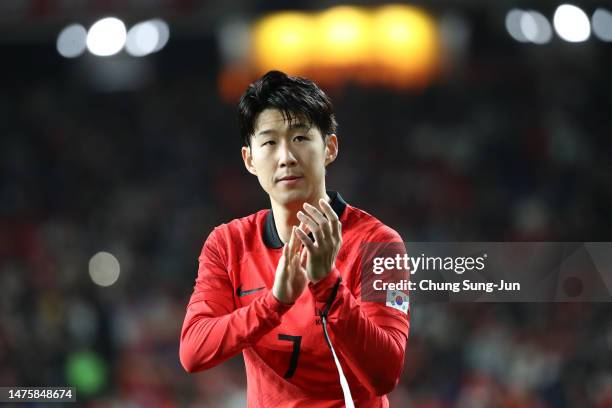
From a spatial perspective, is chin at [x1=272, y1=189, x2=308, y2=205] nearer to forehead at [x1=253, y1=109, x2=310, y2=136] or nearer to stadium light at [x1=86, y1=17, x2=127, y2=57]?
forehead at [x1=253, y1=109, x2=310, y2=136]

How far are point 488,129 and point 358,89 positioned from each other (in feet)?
4.19

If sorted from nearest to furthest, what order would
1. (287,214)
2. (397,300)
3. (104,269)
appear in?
(397,300) < (287,214) < (104,269)

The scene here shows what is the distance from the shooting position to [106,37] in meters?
8.29

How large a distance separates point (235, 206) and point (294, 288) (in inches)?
213

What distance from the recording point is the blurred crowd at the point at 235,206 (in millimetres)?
5348

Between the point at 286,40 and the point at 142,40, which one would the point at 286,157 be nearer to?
the point at 286,40

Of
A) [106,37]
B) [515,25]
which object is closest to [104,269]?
[106,37]

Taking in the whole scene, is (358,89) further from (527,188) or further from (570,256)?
(570,256)

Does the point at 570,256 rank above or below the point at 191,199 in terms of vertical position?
below

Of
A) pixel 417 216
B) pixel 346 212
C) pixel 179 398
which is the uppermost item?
pixel 417 216

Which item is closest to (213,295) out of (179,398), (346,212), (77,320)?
(346,212)

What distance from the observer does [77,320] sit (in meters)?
Answer: 6.11

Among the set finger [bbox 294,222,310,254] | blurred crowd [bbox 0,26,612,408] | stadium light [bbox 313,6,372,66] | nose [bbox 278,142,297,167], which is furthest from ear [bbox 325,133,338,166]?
stadium light [bbox 313,6,372,66]

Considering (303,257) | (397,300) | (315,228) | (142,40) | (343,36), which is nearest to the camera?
(315,228)
